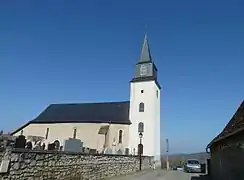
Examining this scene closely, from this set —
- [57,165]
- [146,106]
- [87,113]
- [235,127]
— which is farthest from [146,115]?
[57,165]

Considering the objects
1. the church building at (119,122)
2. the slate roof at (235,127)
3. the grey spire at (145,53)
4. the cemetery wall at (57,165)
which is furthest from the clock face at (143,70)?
the slate roof at (235,127)

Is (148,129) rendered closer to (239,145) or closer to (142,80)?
(142,80)

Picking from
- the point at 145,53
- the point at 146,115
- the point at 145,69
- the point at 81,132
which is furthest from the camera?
the point at 145,53

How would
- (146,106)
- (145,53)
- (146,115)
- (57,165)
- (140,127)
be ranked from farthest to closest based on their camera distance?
(145,53) < (146,106) < (146,115) < (140,127) < (57,165)

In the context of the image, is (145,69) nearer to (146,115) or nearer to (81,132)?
(146,115)

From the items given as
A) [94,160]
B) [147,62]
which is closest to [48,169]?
[94,160]

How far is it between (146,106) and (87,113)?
11.2 m

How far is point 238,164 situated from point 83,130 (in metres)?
36.4

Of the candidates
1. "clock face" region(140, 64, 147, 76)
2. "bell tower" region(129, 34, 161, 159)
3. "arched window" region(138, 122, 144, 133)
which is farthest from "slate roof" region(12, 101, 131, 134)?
"clock face" region(140, 64, 147, 76)

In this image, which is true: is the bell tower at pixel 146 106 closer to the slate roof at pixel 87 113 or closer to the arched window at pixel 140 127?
the arched window at pixel 140 127

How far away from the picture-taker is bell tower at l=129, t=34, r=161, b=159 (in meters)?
41.0

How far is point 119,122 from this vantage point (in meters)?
42.3

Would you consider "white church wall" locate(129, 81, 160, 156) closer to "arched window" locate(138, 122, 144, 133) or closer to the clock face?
"arched window" locate(138, 122, 144, 133)

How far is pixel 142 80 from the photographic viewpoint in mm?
43500
